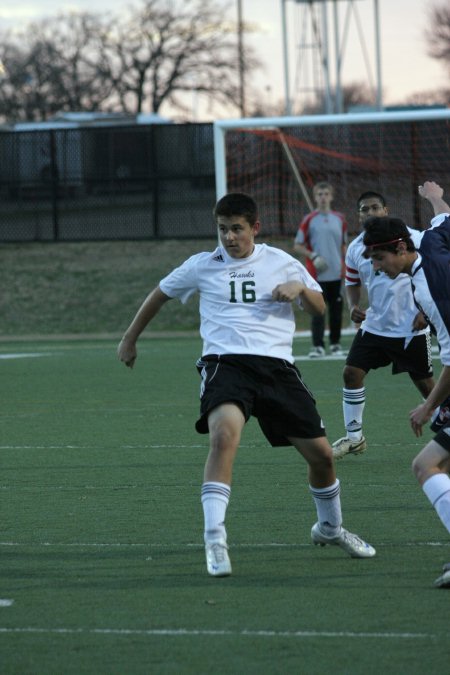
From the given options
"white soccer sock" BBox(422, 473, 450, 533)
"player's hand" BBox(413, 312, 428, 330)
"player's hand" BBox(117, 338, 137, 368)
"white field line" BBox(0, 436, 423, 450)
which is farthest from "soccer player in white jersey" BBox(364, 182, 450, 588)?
"white field line" BBox(0, 436, 423, 450)

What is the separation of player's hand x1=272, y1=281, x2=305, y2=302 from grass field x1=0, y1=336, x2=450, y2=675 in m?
1.30

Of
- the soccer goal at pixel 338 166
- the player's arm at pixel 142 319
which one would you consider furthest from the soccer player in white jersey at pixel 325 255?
the player's arm at pixel 142 319

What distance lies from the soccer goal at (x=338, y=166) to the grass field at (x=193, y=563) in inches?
435

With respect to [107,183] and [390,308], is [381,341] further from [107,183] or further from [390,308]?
[107,183]

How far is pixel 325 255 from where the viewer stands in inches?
661

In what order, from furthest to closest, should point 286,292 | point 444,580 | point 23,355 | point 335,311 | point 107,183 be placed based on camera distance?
point 107,183
point 23,355
point 335,311
point 286,292
point 444,580

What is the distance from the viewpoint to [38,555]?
6.54 meters

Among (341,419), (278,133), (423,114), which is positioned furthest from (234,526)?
(278,133)

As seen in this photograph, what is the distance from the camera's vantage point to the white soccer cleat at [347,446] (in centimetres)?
956

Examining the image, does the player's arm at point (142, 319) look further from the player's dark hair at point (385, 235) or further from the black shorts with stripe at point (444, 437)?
the black shorts with stripe at point (444, 437)

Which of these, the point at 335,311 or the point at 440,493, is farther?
the point at 335,311

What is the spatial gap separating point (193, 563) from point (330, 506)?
0.74 meters

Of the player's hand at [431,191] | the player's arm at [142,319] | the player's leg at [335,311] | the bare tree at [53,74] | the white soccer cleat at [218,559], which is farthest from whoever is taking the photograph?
the bare tree at [53,74]

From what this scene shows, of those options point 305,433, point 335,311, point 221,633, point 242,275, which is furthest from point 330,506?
point 335,311
